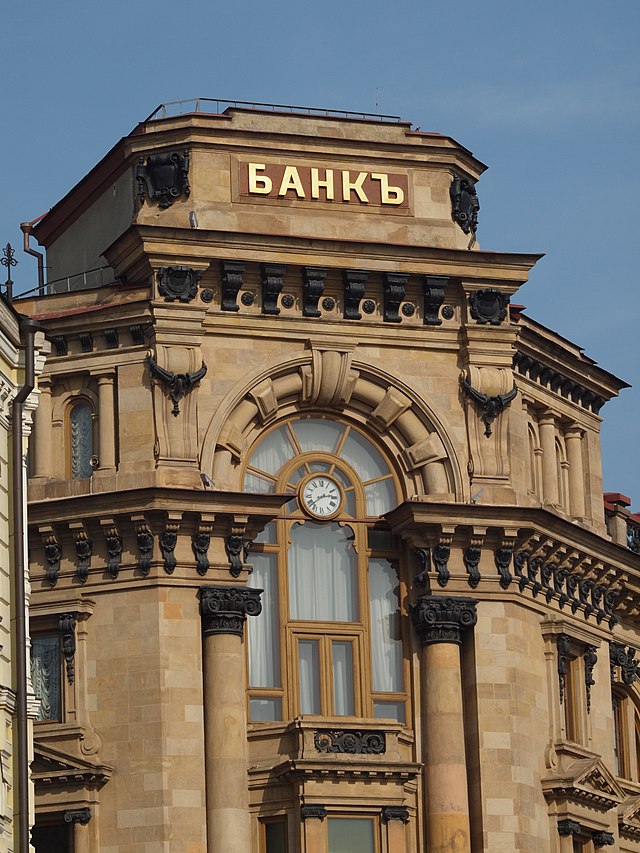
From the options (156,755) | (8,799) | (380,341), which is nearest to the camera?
(8,799)

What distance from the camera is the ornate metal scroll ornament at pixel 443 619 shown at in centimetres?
6494

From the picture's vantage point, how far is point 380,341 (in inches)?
2621

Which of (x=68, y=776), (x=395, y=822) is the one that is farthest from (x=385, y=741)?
(x=68, y=776)

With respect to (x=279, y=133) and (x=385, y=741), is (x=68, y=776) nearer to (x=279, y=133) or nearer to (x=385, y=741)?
(x=385, y=741)

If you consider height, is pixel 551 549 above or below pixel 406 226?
below

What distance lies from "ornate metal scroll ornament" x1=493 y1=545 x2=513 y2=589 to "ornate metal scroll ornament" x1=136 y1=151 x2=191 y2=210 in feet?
34.1

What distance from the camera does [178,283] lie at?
214ft

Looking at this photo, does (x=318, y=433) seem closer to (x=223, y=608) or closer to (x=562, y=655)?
(x=223, y=608)

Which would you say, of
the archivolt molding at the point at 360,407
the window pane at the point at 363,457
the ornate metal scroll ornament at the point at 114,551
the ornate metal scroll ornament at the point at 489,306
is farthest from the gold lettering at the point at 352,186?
A: the ornate metal scroll ornament at the point at 114,551

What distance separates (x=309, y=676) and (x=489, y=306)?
9.23 metres

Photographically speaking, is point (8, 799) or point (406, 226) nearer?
point (8, 799)

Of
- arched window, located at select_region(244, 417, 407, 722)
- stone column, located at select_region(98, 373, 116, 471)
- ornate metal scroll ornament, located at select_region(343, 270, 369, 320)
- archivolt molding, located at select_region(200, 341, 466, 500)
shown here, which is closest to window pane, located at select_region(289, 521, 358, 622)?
arched window, located at select_region(244, 417, 407, 722)

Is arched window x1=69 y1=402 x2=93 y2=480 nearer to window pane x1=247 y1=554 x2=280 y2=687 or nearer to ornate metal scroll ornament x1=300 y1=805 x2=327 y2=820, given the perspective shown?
window pane x1=247 y1=554 x2=280 y2=687

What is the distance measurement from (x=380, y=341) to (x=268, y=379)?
2721mm
